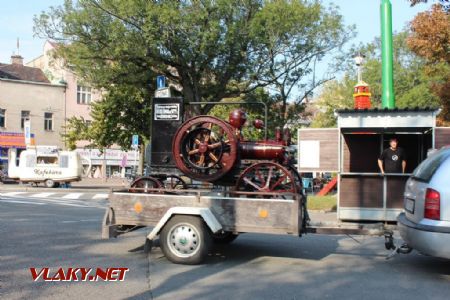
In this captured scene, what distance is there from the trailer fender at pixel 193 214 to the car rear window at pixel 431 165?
269cm

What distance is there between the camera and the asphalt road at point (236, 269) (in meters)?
5.86

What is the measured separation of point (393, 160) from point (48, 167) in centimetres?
2542

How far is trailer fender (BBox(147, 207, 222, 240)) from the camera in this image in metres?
6.96

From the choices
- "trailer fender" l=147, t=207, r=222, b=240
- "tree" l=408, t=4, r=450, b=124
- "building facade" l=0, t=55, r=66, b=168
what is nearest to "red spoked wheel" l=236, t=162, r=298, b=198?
"trailer fender" l=147, t=207, r=222, b=240

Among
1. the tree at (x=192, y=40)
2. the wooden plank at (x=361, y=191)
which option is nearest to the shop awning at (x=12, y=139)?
the tree at (x=192, y=40)

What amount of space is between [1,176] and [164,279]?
3323 centimetres

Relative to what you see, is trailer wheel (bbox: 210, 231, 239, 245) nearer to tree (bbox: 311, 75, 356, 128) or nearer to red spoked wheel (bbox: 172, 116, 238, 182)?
red spoked wheel (bbox: 172, 116, 238, 182)

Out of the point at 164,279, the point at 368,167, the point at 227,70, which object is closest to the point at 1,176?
the point at 227,70

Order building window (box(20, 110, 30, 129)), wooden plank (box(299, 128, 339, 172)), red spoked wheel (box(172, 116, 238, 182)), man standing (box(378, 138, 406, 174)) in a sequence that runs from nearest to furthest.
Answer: red spoked wheel (box(172, 116, 238, 182)) → man standing (box(378, 138, 406, 174)) → wooden plank (box(299, 128, 339, 172)) → building window (box(20, 110, 30, 129))

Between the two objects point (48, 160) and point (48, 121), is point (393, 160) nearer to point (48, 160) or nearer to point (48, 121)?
point (48, 160)

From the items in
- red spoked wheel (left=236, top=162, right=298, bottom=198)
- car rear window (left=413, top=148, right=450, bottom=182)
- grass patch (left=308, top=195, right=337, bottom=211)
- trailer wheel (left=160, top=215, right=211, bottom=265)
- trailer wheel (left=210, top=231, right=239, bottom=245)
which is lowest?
grass patch (left=308, top=195, right=337, bottom=211)

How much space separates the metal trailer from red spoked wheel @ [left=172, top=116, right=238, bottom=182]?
1.66 ft

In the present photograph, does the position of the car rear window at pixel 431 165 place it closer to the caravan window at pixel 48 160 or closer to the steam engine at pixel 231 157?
the steam engine at pixel 231 157

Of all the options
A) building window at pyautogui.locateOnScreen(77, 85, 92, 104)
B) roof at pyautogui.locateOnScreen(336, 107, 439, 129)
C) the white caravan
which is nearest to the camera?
roof at pyautogui.locateOnScreen(336, 107, 439, 129)
